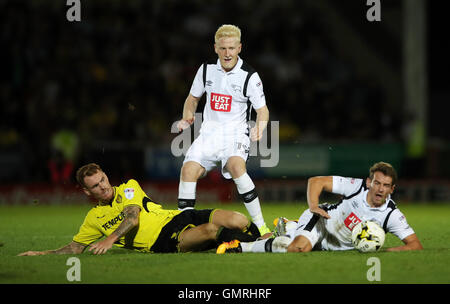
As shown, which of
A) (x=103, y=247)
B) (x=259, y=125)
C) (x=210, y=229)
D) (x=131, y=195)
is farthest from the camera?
(x=259, y=125)

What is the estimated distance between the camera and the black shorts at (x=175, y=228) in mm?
7094

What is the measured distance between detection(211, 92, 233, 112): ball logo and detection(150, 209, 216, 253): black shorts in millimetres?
1356

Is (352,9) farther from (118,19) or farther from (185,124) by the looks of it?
(185,124)

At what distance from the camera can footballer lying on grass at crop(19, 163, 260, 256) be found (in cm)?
698

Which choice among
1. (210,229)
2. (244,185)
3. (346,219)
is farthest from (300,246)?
(244,185)

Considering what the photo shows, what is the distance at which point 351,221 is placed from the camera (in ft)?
23.0

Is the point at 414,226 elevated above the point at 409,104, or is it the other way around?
the point at 409,104

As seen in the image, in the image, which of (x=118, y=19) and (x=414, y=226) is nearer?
(x=414, y=226)

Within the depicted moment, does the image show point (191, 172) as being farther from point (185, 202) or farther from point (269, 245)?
point (269, 245)

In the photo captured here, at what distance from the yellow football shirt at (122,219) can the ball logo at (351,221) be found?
5.44ft

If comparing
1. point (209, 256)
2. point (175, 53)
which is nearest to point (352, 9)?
point (175, 53)

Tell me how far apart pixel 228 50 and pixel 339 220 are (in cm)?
221

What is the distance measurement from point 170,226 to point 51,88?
33.7 ft

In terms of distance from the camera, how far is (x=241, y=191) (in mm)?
8125
